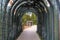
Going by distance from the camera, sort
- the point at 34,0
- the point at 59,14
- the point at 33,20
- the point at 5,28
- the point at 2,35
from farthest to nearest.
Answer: the point at 33,20
the point at 34,0
the point at 5,28
the point at 2,35
the point at 59,14

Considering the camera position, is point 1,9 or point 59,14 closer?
point 59,14

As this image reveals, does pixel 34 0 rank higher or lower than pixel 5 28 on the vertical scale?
higher

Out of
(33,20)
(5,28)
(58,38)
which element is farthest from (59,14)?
(33,20)

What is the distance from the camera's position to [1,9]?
1149 cm

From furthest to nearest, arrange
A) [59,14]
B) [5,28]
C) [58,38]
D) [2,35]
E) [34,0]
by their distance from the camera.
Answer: [34,0] < [5,28] < [2,35] < [58,38] < [59,14]

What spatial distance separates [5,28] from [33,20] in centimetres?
4030

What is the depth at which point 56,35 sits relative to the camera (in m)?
12.1

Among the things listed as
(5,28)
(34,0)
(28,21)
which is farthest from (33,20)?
(5,28)

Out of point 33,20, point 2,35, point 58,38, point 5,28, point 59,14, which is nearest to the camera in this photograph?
point 59,14

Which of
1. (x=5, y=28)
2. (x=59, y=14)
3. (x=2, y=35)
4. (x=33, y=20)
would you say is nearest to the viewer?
(x=59, y=14)

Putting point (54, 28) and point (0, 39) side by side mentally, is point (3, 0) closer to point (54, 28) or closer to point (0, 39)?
point (0, 39)

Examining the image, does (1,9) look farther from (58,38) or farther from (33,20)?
(33,20)

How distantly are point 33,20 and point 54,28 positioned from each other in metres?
41.3

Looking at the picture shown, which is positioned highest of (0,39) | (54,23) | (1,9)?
(1,9)
